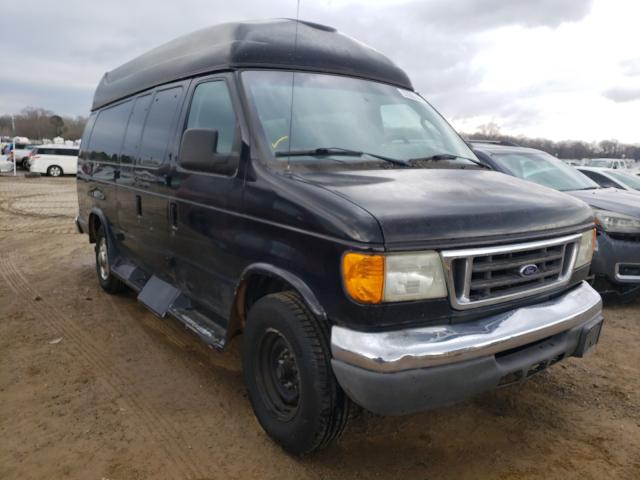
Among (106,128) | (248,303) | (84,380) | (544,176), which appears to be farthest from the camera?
(544,176)

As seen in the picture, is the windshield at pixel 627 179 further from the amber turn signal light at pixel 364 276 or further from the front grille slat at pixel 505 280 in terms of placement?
the amber turn signal light at pixel 364 276

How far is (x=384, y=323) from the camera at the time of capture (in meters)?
2.35

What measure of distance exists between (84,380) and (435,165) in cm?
310

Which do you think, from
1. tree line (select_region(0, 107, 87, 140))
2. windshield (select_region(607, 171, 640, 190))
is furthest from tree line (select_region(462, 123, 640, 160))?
tree line (select_region(0, 107, 87, 140))

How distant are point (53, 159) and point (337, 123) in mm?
28401

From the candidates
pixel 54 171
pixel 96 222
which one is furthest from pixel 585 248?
pixel 54 171

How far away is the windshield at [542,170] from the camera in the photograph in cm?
647

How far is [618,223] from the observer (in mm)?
5535

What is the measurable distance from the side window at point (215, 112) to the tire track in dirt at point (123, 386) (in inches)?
72.6

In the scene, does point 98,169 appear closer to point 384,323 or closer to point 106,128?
point 106,128

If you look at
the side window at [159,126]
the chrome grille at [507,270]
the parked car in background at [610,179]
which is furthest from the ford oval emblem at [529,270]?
the parked car in background at [610,179]

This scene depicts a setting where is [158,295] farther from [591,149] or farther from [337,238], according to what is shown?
[591,149]

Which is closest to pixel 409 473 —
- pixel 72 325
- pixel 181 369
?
pixel 181 369

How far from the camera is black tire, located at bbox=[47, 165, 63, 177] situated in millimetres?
27609
